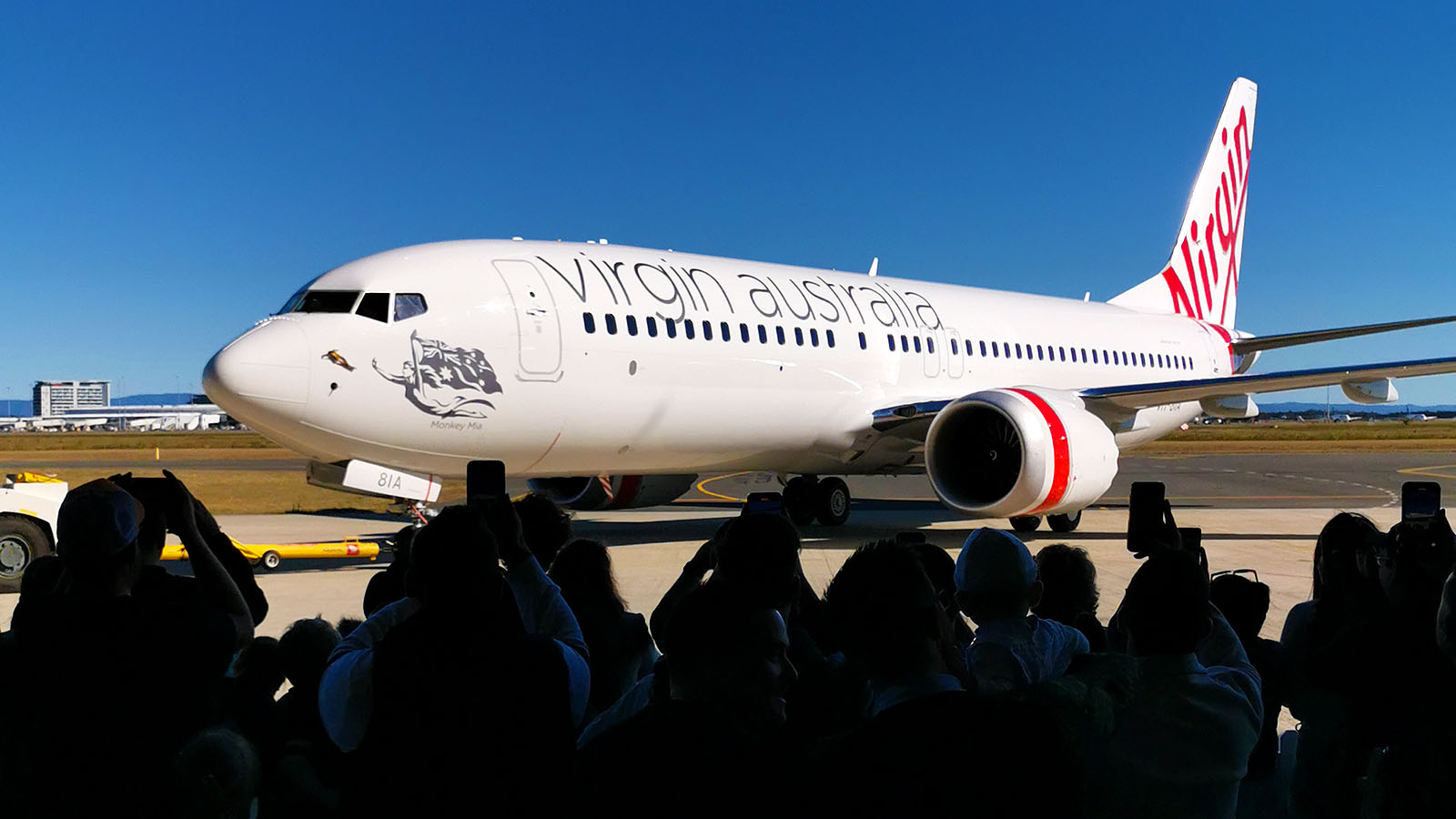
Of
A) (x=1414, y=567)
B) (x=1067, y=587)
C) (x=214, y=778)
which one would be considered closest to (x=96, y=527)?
(x=214, y=778)

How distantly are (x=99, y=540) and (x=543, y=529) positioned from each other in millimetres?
1992

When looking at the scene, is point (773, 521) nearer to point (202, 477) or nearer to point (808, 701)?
point (808, 701)

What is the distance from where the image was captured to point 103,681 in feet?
7.81

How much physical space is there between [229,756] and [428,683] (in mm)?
366

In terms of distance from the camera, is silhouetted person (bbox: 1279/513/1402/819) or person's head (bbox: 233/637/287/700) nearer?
silhouetted person (bbox: 1279/513/1402/819)

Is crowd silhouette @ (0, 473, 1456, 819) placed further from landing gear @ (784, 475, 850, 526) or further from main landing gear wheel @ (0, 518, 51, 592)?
landing gear @ (784, 475, 850, 526)

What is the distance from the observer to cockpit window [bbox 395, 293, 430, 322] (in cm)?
1014

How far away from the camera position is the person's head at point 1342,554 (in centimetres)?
354

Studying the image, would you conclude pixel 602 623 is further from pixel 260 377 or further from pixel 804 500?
pixel 804 500

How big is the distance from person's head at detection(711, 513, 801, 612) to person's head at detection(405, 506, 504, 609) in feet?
1.45

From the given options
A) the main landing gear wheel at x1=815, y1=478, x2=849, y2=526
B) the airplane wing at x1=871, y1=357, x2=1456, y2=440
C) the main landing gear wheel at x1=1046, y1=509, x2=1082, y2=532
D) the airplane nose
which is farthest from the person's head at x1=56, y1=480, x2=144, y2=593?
the main landing gear wheel at x1=815, y1=478, x2=849, y2=526

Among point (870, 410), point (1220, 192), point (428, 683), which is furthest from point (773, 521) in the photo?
point (1220, 192)

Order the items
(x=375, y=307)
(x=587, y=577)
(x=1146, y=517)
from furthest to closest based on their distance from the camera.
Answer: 1. (x=375, y=307)
2. (x=1146, y=517)
3. (x=587, y=577)

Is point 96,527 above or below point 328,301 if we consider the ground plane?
below
